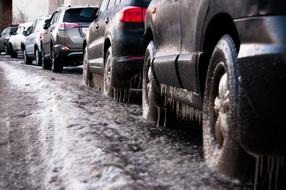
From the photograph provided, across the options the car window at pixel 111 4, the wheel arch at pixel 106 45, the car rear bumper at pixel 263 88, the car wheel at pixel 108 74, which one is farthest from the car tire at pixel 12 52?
the car rear bumper at pixel 263 88

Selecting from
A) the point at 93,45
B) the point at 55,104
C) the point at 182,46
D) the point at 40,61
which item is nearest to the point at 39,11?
the point at 40,61

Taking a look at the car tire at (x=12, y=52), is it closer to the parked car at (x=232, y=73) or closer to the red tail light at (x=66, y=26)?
the red tail light at (x=66, y=26)

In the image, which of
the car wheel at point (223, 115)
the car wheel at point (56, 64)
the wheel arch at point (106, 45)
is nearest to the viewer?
the car wheel at point (223, 115)

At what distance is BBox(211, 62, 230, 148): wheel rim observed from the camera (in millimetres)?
3959

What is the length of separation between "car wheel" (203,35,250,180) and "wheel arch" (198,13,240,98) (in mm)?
73

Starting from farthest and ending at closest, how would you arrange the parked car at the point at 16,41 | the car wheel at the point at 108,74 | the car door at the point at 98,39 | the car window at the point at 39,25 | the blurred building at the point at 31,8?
the blurred building at the point at 31,8 → the parked car at the point at 16,41 → the car window at the point at 39,25 → the car door at the point at 98,39 → the car wheel at the point at 108,74

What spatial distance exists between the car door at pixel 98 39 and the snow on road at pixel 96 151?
172 centimetres

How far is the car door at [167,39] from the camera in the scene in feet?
17.5

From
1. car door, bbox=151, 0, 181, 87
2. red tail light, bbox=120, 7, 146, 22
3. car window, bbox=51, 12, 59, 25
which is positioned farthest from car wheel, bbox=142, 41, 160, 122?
car window, bbox=51, 12, 59, 25

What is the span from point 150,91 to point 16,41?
24.4 metres

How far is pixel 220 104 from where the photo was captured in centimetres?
412

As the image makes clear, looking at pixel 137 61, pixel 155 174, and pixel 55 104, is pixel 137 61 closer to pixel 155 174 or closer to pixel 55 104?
pixel 55 104

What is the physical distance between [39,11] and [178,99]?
3947 cm

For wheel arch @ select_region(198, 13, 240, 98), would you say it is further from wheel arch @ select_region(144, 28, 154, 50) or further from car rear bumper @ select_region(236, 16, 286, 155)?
wheel arch @ select_region(144, 28, 154, 50)
